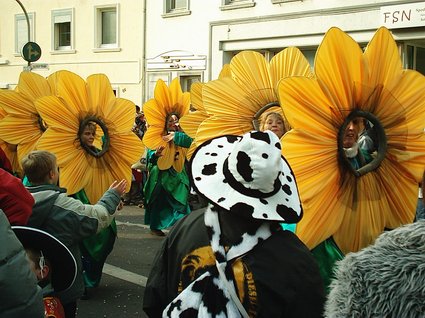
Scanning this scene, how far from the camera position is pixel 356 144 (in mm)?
3797

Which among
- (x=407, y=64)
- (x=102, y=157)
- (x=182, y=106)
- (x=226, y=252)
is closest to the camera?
(x=226, y=252)

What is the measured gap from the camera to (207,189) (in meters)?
2.36

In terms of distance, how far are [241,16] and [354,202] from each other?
594 inches

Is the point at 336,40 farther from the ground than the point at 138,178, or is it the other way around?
the point at 336,40

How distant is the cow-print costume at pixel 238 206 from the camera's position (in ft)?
7.40

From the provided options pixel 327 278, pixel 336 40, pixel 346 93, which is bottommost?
pixel 327 278

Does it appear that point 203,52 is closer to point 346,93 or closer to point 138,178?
point 138,178

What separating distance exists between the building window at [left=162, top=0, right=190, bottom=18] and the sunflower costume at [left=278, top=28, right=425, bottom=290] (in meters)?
16.0

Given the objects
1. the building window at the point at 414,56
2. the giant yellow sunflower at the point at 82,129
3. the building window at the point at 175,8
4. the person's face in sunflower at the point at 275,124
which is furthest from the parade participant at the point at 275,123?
the building window at the point at 175,8

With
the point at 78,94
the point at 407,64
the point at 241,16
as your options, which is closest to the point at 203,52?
the point at 241,16

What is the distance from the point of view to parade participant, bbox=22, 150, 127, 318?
386 cm

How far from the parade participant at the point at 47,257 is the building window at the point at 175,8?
17.0 metres

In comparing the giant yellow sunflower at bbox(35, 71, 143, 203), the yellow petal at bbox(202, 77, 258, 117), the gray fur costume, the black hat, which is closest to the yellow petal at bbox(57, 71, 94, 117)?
the giant yellow sunflower at bbox(35, 71, 143, 203)

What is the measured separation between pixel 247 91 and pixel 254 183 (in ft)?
9.86
